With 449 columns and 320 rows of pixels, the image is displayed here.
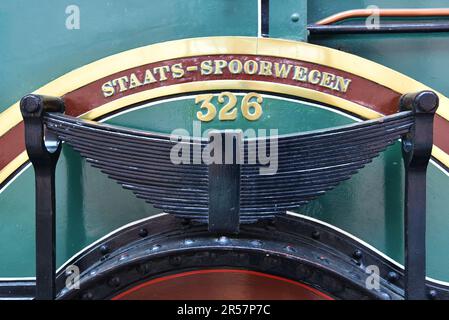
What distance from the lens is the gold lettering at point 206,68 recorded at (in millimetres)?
1316

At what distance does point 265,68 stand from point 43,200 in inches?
27.0

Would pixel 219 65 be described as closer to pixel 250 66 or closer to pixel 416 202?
pixel 250 66

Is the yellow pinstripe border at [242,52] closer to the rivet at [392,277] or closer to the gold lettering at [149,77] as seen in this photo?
the gold lettering at [149,77]

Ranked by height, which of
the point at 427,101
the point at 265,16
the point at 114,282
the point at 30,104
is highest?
the point at 265,16

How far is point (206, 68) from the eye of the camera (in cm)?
132

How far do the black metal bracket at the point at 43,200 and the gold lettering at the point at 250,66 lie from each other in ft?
1.75

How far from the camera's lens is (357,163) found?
1216 mm

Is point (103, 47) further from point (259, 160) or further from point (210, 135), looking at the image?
point (259, 160)

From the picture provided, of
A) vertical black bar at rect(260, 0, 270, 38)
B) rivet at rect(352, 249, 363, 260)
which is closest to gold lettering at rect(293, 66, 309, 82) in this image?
vertical black bar at rect(260, 0, 270, 38)

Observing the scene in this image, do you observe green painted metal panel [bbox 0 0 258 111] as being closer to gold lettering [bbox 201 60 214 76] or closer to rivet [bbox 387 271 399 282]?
gold lettering [bbox 201 60 214 76]

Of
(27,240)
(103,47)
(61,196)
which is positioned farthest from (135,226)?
(103,47)

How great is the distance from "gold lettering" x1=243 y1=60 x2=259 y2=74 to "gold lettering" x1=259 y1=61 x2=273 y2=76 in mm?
14

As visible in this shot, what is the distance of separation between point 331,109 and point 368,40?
0.82 ft

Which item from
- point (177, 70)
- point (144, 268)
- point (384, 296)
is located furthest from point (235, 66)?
point (384, 296)
